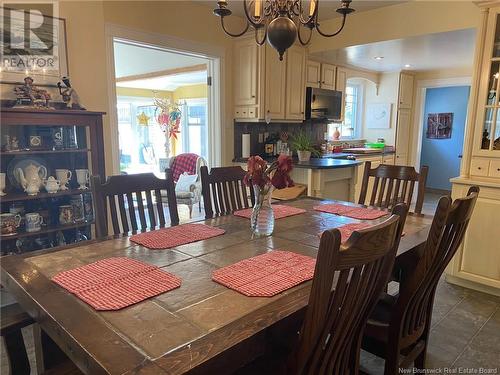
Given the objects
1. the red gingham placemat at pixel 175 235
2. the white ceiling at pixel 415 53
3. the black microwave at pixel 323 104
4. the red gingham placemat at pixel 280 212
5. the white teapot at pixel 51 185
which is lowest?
the red gingham placemat at pixel 175 235

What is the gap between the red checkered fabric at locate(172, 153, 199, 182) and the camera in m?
5.47

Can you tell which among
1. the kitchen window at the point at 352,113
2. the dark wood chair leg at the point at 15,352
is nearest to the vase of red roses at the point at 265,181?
the dark wood chair leg at the point at 15,352

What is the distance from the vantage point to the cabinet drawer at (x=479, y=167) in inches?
108

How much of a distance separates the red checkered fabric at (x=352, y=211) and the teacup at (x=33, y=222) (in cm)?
188

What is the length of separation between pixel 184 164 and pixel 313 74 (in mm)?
2324

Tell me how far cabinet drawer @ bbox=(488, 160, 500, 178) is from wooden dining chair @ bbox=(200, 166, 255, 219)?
1910mm

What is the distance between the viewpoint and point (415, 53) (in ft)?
14.9

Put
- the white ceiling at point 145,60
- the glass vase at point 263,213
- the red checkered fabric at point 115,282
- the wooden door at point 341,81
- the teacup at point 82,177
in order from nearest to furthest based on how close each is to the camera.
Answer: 1. the red checkered fabric at point 115,282
2. the glass vase at point 263,213
3. the teacup at point 82,177
4. the white ceiling at point 145,60
5. the wooden door at point 341,81

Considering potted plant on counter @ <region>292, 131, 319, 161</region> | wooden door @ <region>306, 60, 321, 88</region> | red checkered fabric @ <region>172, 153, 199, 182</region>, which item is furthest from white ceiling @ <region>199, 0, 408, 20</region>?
red checkered fabric @ <region>172, 153, 199, 182</region>

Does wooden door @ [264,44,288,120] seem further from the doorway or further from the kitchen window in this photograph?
the doorway

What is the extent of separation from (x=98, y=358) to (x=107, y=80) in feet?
8.60

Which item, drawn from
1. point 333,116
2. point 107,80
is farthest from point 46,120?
point 333,116

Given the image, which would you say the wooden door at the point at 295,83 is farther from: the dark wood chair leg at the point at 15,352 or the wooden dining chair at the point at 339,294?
the dark wood chair leg at the point at 15,352

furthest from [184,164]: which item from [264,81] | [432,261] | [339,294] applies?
[339,294]
